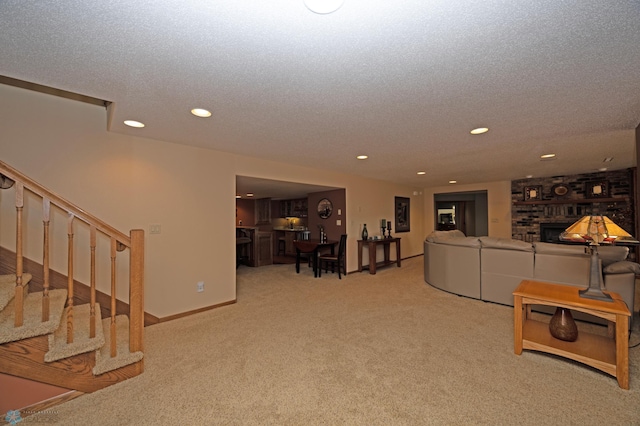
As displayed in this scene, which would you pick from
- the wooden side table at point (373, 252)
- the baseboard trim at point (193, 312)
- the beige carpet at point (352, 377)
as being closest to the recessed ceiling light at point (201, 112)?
the beige carpet at point (352, 377)

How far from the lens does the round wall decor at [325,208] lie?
573 cm

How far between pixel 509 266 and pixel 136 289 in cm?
416

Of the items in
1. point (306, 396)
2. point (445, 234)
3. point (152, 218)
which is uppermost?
point (152, 218)

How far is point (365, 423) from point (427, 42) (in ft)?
6.90

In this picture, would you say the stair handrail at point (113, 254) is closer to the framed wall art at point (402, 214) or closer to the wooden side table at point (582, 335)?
the wooden side table at point (582, 335)

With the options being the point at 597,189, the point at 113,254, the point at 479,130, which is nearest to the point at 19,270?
the point at 113,254

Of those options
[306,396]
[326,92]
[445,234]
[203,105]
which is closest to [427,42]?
[326,92]

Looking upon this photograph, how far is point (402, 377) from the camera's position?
1961 millimetres

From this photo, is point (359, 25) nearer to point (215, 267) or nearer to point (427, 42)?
point (427, 42)

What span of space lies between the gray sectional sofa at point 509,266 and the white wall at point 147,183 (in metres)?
2.90

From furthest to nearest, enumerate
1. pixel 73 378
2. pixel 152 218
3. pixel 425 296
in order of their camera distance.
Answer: pixel 425 296, pixel 152 218, pixel 73 378

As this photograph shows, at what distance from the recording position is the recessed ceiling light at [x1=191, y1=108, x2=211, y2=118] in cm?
214

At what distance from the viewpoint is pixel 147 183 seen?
9.59 feet

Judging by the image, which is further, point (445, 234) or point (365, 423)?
point (445, 234)
